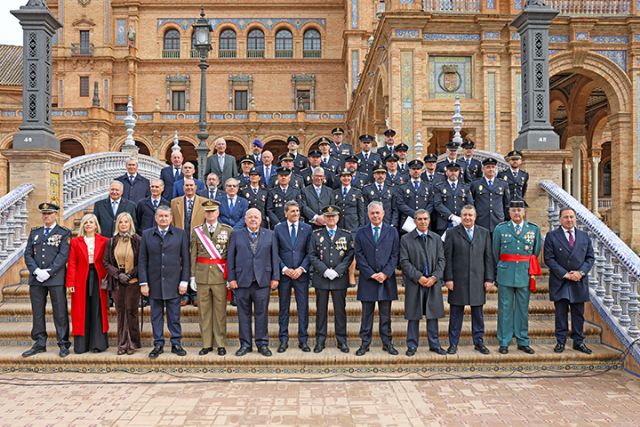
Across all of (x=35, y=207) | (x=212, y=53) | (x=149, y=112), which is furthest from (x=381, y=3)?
(x=35, y=207)

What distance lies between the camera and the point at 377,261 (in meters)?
6.88

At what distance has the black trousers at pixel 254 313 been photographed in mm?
6746

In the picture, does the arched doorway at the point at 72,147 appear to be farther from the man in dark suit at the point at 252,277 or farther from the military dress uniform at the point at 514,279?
the military dress uniform at the point at 514,279

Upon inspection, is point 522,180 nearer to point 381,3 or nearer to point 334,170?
point 334,170

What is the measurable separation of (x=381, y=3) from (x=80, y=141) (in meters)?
23.8

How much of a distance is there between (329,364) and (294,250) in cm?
147

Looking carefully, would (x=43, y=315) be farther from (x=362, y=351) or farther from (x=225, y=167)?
(x=225, y=167)

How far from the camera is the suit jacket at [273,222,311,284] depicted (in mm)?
6996

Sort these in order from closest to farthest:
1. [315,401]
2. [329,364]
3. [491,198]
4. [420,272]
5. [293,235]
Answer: [315,401] → [329,364] → [420,272] → [293,235] → [491,198]

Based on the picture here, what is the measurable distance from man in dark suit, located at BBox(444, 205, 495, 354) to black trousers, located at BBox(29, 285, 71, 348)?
15.4 ft

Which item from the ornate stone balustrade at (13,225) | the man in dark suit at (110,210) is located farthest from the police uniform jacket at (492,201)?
the ornate stone balustrade at (13,225)

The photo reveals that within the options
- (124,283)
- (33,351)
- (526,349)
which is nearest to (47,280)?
(33,351)

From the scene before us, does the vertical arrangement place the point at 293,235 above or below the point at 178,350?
above

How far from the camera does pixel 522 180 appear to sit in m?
8.73
